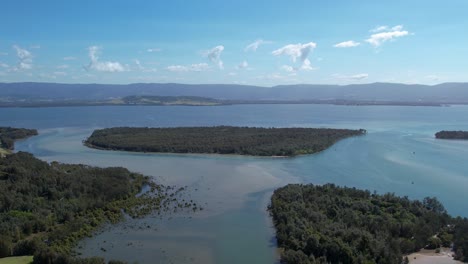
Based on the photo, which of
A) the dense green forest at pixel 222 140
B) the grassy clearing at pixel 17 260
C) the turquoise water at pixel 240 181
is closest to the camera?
the grassy clearing at pixel 17 260

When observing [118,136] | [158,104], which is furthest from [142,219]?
[158,104]

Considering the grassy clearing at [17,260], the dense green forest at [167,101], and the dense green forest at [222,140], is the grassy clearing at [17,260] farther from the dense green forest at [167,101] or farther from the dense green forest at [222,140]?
the dense green forest at [167,101]

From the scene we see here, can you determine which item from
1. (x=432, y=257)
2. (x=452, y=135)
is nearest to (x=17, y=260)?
(x=432, y=257)

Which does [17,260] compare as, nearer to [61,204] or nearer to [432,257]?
[61,204]

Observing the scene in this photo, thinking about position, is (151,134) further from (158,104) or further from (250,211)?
(158,104)

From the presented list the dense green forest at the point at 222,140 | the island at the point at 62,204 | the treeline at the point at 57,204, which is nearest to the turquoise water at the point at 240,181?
the island at the point at 62,204

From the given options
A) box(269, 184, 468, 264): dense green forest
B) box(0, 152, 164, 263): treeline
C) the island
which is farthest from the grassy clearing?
box(269, 184, 468, 264): dense green forest
